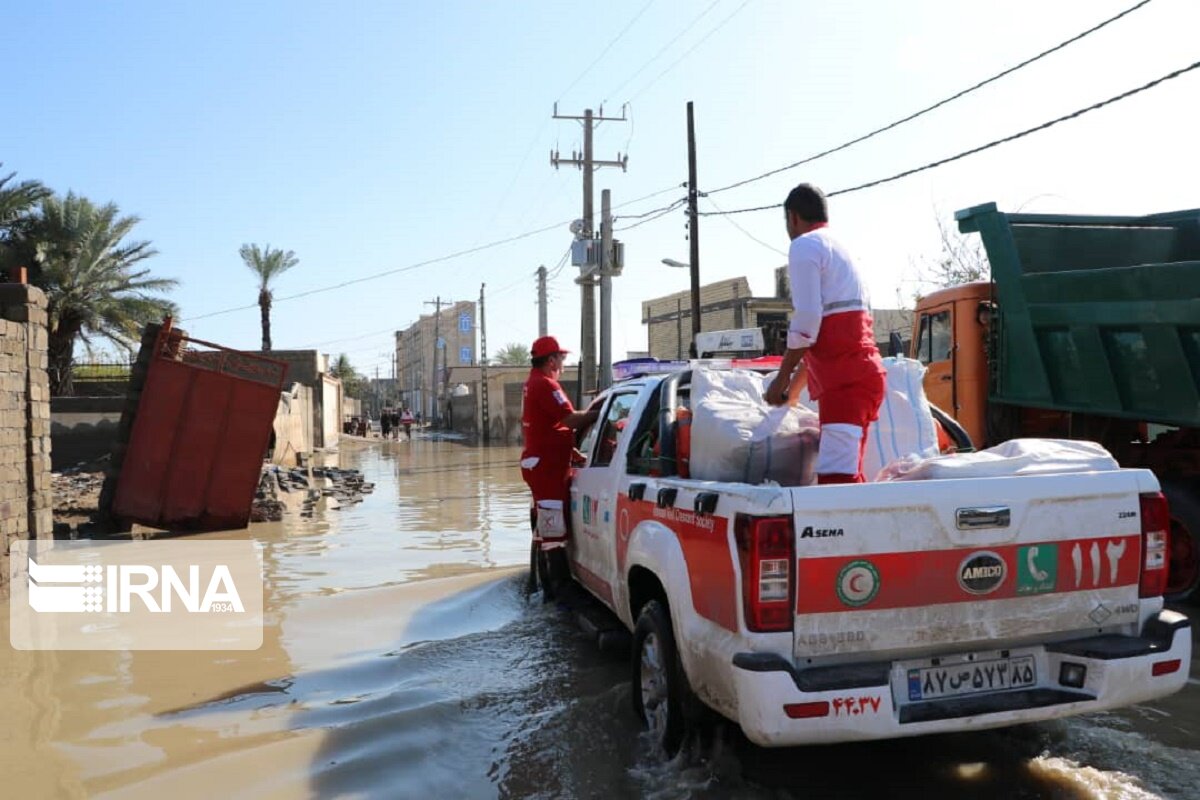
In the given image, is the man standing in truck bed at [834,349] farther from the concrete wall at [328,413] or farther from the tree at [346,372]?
the tree at [346,372]

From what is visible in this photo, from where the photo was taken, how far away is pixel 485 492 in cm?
1772

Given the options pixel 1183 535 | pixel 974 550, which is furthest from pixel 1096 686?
pixel 1183 535

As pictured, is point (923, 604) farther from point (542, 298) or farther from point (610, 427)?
point (542, 298)

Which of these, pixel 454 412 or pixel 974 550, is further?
pixel 454 412

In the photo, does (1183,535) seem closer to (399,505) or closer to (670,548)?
(670,548)

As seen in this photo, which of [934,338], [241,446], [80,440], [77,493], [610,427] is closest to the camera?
[610,427]

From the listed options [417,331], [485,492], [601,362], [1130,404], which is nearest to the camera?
[1130,404]

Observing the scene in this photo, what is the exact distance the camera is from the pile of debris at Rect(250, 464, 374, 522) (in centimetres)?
1307

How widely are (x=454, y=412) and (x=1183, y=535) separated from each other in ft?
180

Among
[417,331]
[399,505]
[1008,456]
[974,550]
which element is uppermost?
[417,331]

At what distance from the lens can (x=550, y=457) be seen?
22.0 feet

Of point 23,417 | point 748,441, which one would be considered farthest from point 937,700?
point 23,417

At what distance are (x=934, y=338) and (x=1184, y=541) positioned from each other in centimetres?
335

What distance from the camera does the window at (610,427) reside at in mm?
5906
